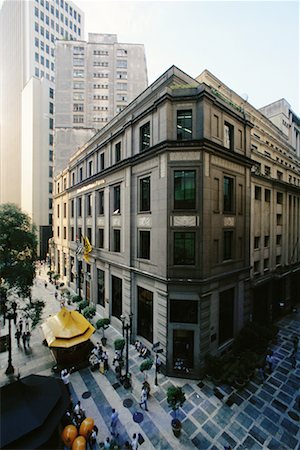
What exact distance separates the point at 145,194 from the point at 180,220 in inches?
168

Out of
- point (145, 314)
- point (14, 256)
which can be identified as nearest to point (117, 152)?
point (14, 256)

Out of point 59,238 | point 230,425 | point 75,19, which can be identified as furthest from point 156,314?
point 75,19

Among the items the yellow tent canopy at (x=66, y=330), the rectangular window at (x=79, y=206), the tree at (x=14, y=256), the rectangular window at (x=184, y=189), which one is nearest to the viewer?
the rectangular window at (x=184, y=189)

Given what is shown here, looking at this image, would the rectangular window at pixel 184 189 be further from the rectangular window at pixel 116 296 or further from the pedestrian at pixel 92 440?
the pedestrian at pixel 92 440

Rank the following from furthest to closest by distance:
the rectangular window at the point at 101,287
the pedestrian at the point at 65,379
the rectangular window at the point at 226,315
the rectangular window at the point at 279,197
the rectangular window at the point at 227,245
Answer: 1. the rectangular window at the point at 279,197
2. the rectangular window at the point at 101,287
3. the rectangular window at the point at 227,245
4. the rectangular window at the point at 226,315
5. the pedestrian at the point at 65,379

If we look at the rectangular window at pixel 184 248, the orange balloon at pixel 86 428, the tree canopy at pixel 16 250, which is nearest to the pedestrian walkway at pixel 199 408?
the orange balloon at pixel 86 428

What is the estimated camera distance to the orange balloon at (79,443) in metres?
9.20

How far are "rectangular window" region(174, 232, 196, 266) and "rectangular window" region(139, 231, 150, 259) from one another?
2885mm

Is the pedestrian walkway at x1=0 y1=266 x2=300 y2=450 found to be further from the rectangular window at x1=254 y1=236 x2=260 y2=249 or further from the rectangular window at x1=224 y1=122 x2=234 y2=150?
the rectangular window at x1=224 y1=122 x2=234 y2=150

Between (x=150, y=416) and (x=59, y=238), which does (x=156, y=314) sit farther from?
(x=59, y=238)

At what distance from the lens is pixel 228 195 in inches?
693

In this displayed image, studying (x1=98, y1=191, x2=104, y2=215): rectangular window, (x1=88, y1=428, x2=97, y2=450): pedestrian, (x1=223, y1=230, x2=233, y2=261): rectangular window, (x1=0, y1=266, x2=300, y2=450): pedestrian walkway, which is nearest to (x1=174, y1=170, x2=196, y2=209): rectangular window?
(x1=223, y1=230, x2=233, y2=261): rectangular window

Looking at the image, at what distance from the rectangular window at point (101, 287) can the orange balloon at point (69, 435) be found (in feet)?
46.1

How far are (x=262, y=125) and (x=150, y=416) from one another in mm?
32470
